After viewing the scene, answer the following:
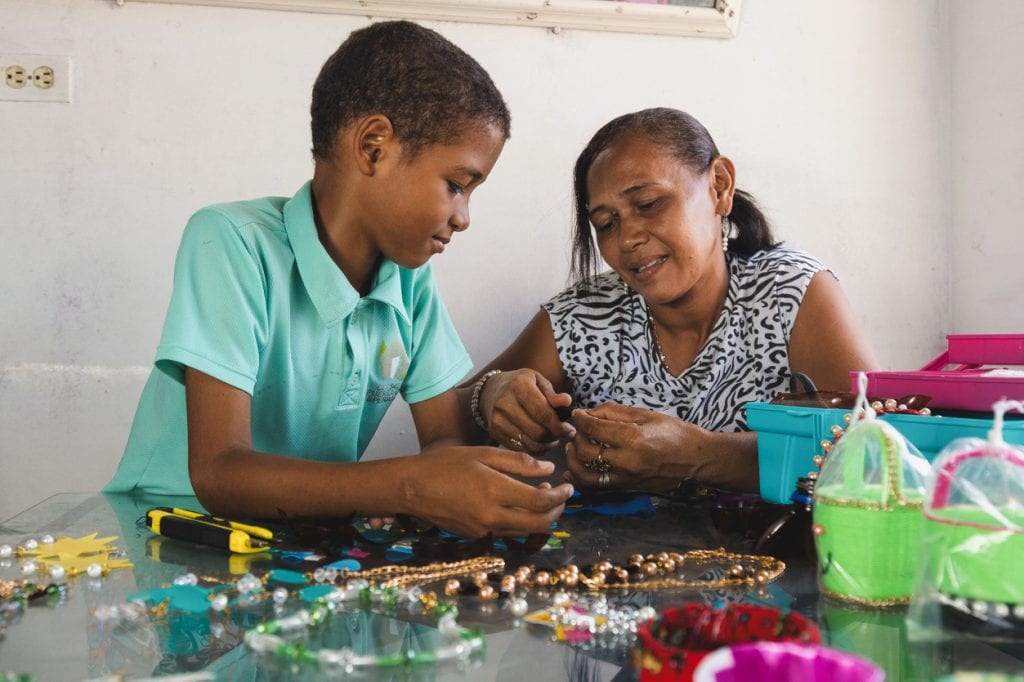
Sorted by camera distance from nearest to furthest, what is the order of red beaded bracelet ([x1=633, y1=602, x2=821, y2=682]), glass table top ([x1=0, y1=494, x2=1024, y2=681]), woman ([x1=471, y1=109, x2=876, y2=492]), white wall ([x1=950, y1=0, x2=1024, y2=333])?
1. red beaded bracelet ([x1=633, y1=602, x2=821, y2=682])
2. glass table top ([x1=0, y1=494, x2=1024, y2=681])
3. woman ([x1=471, y1=109, x2=876, y2=492])
4. white wall ([x1=950, y1=0, x2=1024, y2=333])

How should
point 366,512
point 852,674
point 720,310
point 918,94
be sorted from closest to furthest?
1. point 852,674
2. point 366,512
3. point 720,310
4. point 918,94

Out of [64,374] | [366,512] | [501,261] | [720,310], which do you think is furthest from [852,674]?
[64,374]

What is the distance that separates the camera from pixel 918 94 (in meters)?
2.07

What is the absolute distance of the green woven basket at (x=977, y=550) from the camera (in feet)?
1.82

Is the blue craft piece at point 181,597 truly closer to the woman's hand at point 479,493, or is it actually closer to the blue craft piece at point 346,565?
the blue craft piece at point 346,565

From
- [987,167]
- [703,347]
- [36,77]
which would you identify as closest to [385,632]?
[703,347]

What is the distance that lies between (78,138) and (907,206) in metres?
1.73

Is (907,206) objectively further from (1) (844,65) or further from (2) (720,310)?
(2) (720,310)

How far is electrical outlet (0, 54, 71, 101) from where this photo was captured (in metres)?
1.69

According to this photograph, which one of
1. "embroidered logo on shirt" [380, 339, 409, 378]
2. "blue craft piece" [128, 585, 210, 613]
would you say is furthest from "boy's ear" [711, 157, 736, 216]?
"blue craft piece" [128, 585, 210, 613]

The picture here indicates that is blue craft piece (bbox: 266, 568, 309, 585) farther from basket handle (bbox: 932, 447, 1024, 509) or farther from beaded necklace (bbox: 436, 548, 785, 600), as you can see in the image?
basket handle (bbox: 932, 447, 1024, 509)

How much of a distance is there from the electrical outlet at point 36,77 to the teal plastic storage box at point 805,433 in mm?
1411

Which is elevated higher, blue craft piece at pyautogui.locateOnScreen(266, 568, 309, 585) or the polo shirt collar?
the polo shirt collar

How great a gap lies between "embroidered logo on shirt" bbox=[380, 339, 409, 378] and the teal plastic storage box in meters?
0.58
